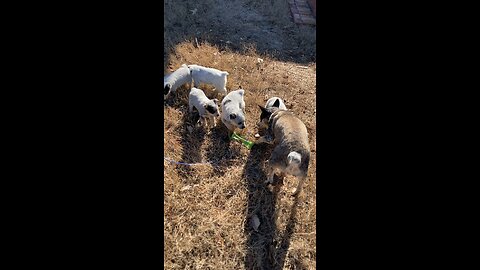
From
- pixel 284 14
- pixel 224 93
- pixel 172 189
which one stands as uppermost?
pixel 284 14

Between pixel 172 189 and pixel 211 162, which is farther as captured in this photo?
pixel 211 162

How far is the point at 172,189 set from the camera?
122 inches

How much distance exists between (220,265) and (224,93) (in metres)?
2.47

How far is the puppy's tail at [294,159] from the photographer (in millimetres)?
2889

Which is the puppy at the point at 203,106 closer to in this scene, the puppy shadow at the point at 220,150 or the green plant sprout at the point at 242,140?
the puppy shadow at the point at 220,150

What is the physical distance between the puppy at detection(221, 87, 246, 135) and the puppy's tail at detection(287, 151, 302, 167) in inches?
36.6

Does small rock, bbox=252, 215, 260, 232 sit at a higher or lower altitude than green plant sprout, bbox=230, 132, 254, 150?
lower

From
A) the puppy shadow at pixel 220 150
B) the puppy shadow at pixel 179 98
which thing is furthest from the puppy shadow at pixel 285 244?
the puppy shadow at pixel 179 98

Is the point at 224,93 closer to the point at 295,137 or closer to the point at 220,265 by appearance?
the point at 295,137

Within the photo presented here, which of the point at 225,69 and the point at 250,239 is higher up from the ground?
the point at 225,69

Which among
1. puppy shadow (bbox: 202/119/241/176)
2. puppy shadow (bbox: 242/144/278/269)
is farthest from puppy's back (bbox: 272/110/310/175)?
puppy shadow (bbox: 202/119/241/176)

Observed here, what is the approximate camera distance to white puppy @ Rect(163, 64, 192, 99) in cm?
418

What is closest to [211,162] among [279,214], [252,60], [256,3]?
[279,214]

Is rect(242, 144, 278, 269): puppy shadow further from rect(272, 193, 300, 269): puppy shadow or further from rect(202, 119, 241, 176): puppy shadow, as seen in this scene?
rect(202, 119, 241, 176): puppy shadow
